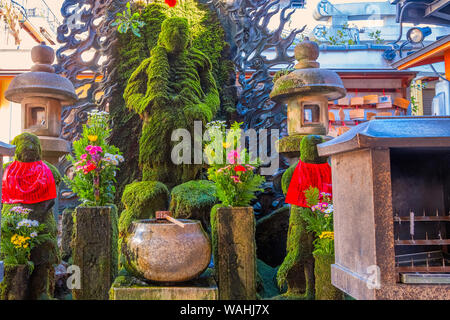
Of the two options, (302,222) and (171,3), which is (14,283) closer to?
(302,222)

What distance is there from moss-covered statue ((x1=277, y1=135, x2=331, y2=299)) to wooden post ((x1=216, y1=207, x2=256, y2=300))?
2.26ft

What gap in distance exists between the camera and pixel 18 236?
13.5 feet

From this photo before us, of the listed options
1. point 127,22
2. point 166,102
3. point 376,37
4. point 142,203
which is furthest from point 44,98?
point 376,37

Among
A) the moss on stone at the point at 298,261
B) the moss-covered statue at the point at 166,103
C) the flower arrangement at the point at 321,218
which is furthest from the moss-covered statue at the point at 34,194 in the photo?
the flower arrangement at the point at 321,218

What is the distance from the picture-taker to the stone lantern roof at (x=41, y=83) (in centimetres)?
540

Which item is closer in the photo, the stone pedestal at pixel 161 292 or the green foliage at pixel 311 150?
the stone pedestal at pixel 161 292

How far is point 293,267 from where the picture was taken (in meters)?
4.54

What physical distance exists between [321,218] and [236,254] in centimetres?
104

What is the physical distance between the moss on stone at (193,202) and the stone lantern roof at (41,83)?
231cm

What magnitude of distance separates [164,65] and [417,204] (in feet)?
13.6

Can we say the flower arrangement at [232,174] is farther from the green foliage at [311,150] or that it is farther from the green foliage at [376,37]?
the green foliage at [376,37]

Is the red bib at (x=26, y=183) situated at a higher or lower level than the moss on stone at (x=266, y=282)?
higher

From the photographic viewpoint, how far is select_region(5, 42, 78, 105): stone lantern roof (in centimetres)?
540

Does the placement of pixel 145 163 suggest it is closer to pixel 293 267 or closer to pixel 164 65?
pixel 164 65
